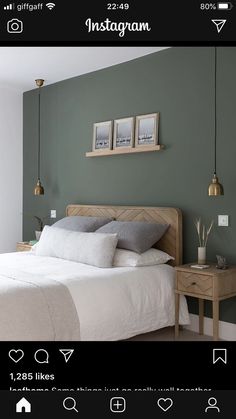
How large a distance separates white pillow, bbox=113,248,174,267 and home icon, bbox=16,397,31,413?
2785 millimetres

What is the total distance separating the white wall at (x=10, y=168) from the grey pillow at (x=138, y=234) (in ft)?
7.01

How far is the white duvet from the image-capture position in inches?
109

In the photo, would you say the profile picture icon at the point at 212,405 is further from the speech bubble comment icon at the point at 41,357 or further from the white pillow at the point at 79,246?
the white pillow at the point at 79,246

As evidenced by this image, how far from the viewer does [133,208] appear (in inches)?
155

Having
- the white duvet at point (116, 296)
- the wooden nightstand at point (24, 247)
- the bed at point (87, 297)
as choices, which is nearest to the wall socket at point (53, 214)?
the wooden nightstand at point (24, 247)

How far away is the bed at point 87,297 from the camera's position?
2.49 metres

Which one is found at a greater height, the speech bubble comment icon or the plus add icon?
the speech bubble comment icon

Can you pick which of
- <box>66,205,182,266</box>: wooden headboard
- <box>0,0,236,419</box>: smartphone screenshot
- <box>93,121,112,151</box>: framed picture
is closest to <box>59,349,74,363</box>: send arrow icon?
<box>0,0,236,419</box>: smartphone screenshot

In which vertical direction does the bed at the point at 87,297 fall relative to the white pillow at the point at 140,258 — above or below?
below

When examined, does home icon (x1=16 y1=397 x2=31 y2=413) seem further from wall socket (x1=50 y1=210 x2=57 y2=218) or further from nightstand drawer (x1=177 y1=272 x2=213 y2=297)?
wall socket (x1=50 y1=210 x2=57 y2=218)
